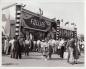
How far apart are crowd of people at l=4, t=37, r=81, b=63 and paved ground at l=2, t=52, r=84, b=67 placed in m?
0.04

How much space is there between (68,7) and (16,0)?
1.95 feet

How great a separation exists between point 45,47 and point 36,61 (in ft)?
0.61

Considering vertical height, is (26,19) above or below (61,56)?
above

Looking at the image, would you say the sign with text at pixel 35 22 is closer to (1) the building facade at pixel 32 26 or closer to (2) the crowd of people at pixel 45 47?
(1) the building facade at pixel 32 26

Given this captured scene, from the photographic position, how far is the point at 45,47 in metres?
2.26

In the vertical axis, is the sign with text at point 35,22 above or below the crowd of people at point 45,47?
above

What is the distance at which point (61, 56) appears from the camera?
7.38 feet

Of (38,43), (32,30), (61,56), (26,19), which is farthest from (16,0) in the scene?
(61,56)

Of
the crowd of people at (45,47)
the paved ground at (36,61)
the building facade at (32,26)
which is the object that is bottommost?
the paved ground at (36,61)

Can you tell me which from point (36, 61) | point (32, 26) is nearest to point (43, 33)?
point (32, 26)

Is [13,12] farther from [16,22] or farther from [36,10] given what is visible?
[36,10]

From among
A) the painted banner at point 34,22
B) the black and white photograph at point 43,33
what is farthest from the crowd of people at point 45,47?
the painted banner at point 34,22

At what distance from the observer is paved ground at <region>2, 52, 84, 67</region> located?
2.22 metres

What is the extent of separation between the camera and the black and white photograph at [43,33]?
7.34 ft
